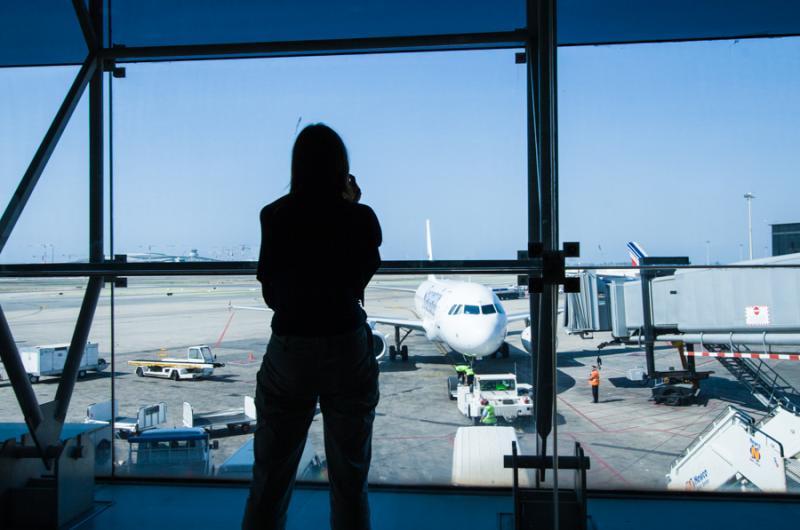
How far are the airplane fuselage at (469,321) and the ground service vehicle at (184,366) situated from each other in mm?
5901

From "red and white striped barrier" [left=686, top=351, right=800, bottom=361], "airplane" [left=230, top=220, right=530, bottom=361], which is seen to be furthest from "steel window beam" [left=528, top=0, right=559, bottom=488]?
"airplane" [left=230, top=220, right=530, bottom=361]

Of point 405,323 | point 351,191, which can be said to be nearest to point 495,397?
point 351,191

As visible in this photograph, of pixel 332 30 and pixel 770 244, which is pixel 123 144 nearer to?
pixel 332 30

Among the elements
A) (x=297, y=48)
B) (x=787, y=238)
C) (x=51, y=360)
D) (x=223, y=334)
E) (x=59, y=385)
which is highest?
(x=297, y=48)

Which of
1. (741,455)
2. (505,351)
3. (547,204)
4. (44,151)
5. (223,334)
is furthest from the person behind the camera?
(505,351)

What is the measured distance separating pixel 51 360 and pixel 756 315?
4965 mm

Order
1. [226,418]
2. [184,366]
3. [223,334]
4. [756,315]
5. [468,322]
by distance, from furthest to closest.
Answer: [468,322] < [223,334] < [184,366] < [226,418] < [756,315]

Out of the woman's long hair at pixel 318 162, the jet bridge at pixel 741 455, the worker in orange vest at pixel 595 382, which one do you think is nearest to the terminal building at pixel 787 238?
the jet bridge at pixel 741 455

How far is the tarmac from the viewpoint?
2.80 metres

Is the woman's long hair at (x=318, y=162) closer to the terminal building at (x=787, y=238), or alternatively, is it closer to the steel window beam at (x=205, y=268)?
the steel window beam at (x=205, y=268)

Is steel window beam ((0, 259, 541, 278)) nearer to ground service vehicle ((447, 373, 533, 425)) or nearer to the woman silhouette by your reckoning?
the woman silhouette

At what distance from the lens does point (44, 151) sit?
2471mm

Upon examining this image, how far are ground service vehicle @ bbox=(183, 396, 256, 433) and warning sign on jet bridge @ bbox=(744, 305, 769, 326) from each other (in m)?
3.49

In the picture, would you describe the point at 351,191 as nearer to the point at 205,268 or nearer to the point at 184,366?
the point at 205,268
